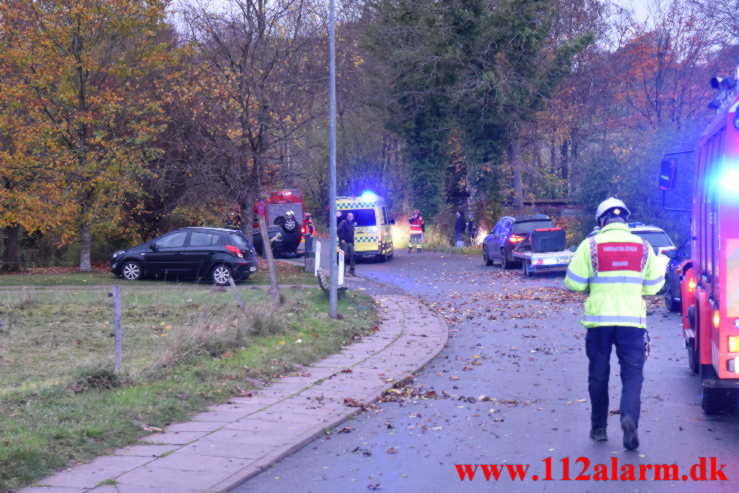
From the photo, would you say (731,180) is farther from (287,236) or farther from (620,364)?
(287,236)

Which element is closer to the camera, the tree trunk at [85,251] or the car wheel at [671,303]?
the car wheel at [671,303]

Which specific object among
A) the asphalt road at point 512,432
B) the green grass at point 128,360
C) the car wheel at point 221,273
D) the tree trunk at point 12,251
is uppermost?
the tree trunk at point 12,251

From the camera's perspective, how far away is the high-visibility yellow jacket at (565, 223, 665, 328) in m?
7.68

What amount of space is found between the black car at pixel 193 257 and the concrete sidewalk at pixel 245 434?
1307 centimetres

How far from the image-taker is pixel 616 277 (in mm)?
7738

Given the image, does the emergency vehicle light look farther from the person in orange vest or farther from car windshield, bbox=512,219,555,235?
the person in orange vest

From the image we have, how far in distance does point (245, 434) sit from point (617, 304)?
3.39 meters

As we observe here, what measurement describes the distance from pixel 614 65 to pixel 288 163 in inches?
974

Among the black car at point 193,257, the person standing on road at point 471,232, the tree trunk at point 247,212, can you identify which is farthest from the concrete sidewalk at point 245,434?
the person standing on road at point 471,232

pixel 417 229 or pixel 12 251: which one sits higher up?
pixel 417 229

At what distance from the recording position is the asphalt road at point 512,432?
22.3 ft

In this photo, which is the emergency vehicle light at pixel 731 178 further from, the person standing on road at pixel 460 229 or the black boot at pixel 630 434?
the person standing on road at pixel 460 229

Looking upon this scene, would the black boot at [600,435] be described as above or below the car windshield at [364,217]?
below

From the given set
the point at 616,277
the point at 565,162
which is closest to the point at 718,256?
the point at 616,277
